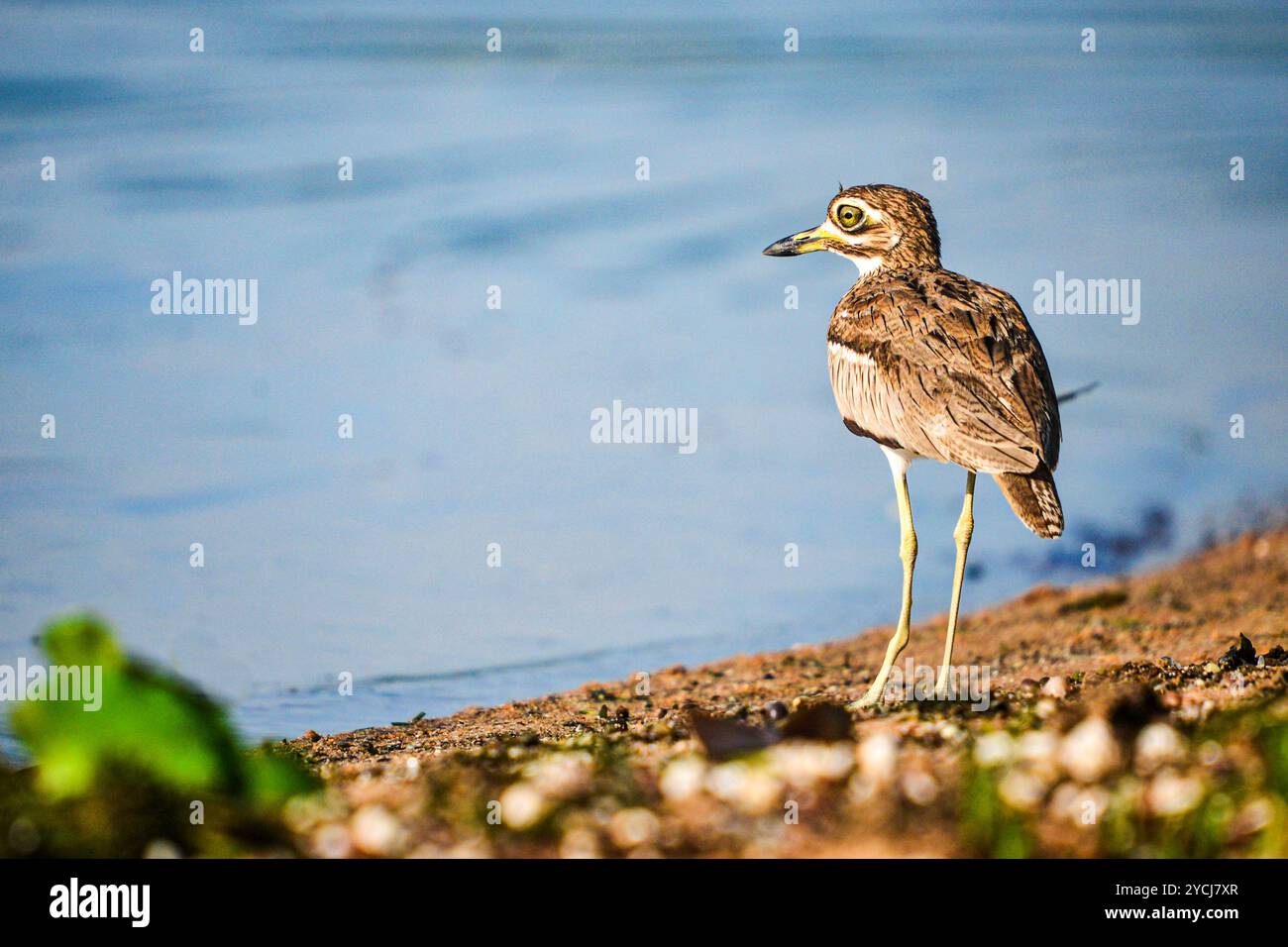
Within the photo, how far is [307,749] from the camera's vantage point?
6.88 m

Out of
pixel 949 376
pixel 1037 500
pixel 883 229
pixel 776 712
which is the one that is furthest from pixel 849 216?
pixel 776 712

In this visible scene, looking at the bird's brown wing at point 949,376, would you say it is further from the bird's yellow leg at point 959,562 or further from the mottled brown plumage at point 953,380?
the bird's yellow leg at point 959,562

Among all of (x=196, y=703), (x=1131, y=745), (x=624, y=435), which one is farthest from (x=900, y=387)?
(x=624, y=435)

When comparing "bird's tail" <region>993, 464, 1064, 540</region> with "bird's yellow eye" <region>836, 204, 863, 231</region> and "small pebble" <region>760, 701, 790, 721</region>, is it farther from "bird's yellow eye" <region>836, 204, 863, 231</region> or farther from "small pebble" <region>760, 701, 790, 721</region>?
"bird's yellow eye" <region>836, 204, 863, 231</region>

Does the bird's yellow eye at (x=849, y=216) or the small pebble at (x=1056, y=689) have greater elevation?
the bird's yellow eye at (x=849, y=216)

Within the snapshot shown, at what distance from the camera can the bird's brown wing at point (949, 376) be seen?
6.53 metres

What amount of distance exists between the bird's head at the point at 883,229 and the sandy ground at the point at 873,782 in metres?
2.54

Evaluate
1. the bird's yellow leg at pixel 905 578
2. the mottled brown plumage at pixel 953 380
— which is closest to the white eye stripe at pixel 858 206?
the mottled brown plumage at pixel 953 380

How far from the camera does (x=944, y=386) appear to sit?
6719 mm

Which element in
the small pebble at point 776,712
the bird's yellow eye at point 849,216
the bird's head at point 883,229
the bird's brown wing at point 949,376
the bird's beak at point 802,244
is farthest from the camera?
the bird's beak at point 802,244

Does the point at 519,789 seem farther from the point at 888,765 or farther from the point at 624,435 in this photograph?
the point at 624,435

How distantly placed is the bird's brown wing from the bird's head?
1.74 ft

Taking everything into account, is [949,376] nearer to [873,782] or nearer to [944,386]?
[944,386]
